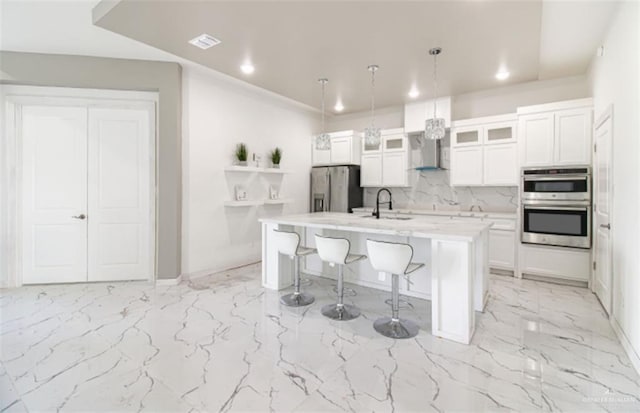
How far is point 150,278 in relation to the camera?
4.30 meters

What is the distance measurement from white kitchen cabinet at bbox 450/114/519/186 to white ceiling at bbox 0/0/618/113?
0.73 m

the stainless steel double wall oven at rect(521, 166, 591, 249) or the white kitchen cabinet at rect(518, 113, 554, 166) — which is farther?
the white kitchen cabinet at rect(518, 113, 554, 166)

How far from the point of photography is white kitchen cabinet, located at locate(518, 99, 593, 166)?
3957 millimetres

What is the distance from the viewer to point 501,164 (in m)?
4.69

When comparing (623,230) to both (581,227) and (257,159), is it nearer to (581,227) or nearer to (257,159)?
(581,227)

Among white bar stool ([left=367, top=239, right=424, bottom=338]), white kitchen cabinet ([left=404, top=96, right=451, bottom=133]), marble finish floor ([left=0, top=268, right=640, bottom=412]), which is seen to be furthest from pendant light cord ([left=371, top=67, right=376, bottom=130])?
marble finish floor ([left=0, top=268, right=640, bottom=412])

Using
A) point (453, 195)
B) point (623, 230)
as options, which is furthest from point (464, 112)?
point (623, 230)

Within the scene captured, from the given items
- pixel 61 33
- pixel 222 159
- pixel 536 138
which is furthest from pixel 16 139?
pixel 536 138

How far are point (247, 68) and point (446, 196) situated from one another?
3930 mm

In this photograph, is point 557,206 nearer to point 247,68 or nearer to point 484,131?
point 484,131

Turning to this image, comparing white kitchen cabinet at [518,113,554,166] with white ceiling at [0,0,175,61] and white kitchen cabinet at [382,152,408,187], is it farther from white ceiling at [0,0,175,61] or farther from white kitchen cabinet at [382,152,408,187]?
white ceiling at [0,0,175,61]

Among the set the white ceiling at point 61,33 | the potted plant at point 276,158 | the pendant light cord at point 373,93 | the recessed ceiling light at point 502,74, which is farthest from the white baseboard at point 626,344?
the white ceiling at point 61,33

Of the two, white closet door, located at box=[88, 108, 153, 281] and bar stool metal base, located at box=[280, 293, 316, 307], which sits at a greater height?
white closet door, located at box=[88, 108, 153, 281]

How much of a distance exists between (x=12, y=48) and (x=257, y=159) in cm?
327
